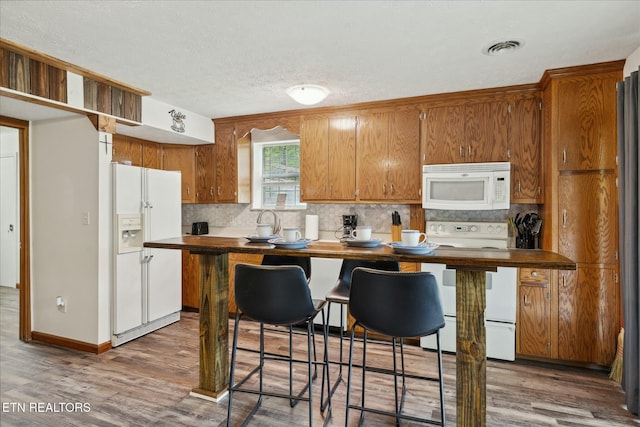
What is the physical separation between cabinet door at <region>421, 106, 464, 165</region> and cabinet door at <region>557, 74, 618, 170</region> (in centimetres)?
81

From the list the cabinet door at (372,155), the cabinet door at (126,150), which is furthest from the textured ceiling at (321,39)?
the cabinet door at (126,150)

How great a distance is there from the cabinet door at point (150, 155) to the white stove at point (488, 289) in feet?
11.2

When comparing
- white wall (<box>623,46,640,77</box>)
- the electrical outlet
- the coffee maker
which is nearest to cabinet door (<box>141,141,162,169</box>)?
the electrical outlet

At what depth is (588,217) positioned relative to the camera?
277 centimetres

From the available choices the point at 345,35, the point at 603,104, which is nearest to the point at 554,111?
the point at 603,104

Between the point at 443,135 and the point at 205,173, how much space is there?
2.90 metres

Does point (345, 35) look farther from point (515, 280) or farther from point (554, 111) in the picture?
point (515, 280)

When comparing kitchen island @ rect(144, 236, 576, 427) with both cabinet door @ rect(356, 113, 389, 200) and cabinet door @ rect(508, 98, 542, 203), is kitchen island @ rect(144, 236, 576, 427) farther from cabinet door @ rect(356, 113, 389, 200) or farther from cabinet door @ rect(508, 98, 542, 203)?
cabinet door @ rect(356, 113, 389, 200)

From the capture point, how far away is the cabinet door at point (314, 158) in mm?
3908

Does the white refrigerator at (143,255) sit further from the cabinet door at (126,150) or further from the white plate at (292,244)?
the white plate at (292,244)

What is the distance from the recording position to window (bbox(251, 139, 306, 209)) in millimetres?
4461

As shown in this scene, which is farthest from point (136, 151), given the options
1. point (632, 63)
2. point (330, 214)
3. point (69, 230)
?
point (632, 63)

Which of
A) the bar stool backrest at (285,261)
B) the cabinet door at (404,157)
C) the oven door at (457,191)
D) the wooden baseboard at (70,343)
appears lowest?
the wooden baseboard at (70,343)

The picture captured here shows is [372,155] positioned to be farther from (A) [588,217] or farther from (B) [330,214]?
(A) [588,217]
